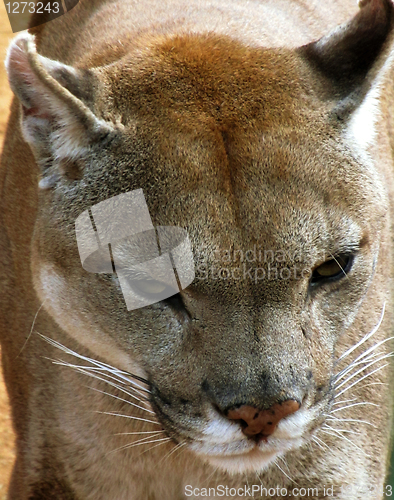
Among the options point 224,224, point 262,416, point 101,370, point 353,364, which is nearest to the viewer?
point 262,416

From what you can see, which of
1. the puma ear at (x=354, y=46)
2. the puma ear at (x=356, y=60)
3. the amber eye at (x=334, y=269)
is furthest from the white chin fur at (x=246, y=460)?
the puma ear at (x=354, y=46)

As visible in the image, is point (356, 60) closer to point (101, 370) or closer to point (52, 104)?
point (52, 104)

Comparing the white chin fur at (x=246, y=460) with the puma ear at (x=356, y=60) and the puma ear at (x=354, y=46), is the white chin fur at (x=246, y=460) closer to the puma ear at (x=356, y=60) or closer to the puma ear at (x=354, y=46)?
the puma ear at (x=356, y=60)

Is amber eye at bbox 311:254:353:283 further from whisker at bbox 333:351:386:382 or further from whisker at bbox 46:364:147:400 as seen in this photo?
whisker at bbox 46:364:147:400

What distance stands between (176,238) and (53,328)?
1.37 metres

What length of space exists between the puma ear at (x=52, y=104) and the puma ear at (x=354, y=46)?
878 mm

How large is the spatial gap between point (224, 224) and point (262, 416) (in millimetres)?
657

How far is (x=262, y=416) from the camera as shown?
2.56m

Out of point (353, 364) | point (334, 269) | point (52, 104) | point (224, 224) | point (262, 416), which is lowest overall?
point (353, 364)

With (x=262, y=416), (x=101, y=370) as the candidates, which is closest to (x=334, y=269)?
(x=262, y=416)

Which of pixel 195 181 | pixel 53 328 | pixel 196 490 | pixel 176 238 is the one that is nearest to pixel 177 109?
pixel 195 181

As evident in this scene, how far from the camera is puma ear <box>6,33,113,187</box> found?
262 centimetres

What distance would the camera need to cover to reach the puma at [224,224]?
2.62 metres

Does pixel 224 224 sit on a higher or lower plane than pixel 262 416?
higher
